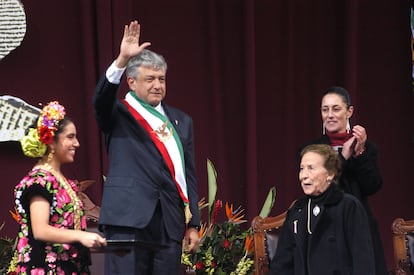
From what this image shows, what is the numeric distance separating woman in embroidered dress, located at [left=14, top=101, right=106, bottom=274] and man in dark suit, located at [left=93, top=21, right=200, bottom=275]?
187mm

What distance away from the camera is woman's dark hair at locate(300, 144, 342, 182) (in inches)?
157

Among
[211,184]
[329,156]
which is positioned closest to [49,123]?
[329,156]

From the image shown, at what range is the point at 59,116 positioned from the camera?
352 cm

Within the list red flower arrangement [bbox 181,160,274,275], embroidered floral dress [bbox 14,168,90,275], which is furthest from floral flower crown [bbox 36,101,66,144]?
red flower arrangement [bbox 181,160,274,275]

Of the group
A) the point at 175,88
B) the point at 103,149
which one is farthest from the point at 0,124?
the point at 175,88

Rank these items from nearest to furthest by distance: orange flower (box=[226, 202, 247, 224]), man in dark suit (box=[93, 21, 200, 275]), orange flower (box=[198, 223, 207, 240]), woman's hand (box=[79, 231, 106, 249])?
woman's hand (box=[79, 231, 106, 249]) → man in dark suit (box=[93, 21, 200, 275]) → orange flower (box=[198, 223, 207, 240]) → orange flower (box=[226, 202, 247, 224])

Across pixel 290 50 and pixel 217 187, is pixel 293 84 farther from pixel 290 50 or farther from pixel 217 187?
pixel 217 187

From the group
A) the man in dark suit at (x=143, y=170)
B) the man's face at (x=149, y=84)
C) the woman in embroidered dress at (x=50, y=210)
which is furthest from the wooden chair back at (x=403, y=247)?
the woman in embroidered dress at (x=50, y=210)

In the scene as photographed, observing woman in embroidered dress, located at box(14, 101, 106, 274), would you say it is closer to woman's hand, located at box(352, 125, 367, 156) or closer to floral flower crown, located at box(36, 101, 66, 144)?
floral flower crown, located at box(36, 101, 66, 144)

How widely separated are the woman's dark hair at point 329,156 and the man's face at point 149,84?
71 cm

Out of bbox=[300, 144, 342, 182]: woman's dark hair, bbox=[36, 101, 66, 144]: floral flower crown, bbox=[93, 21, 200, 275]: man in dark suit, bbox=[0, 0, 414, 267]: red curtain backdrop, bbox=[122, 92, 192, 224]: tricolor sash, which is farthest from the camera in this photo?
bbox=[0, 0, 414, 267]: red curtain backdrop

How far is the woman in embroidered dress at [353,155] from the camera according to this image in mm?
4152

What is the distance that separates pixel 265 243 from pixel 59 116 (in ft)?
4.89

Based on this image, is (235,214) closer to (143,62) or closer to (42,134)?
(143,62)
